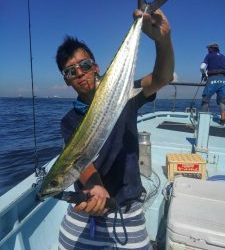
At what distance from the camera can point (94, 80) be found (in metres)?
2.10

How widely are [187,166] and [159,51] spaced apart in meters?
2.74

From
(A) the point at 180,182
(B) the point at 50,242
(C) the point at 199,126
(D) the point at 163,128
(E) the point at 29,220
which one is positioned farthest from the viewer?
(D) the point at 163,128

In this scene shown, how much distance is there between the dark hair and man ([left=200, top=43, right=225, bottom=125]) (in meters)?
6.80

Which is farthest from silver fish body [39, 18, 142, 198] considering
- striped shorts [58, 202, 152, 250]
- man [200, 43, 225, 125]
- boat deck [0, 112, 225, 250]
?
man [200, 43, 225, 125]

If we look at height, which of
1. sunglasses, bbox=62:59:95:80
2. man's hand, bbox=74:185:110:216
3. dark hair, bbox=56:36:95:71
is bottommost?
man's hand, bbox=74:185:110:216

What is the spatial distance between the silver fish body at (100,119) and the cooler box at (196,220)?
932 millimetres

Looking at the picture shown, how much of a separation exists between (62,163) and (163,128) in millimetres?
5991

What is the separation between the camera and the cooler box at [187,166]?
4.30 m

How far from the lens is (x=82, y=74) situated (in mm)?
2072

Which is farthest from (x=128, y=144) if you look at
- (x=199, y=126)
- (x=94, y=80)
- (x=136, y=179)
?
(x=199, y=126)

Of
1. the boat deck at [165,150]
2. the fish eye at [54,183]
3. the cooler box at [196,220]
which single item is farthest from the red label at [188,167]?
the fish eye at [54,183]

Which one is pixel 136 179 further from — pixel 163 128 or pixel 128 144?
pixel 163 128

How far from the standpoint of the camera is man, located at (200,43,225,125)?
8.56 m

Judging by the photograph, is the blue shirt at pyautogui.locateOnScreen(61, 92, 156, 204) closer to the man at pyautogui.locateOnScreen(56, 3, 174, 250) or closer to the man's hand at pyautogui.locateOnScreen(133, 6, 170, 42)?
the man at pyautogui.locateOnScreen(56, 3, 174, 250)
